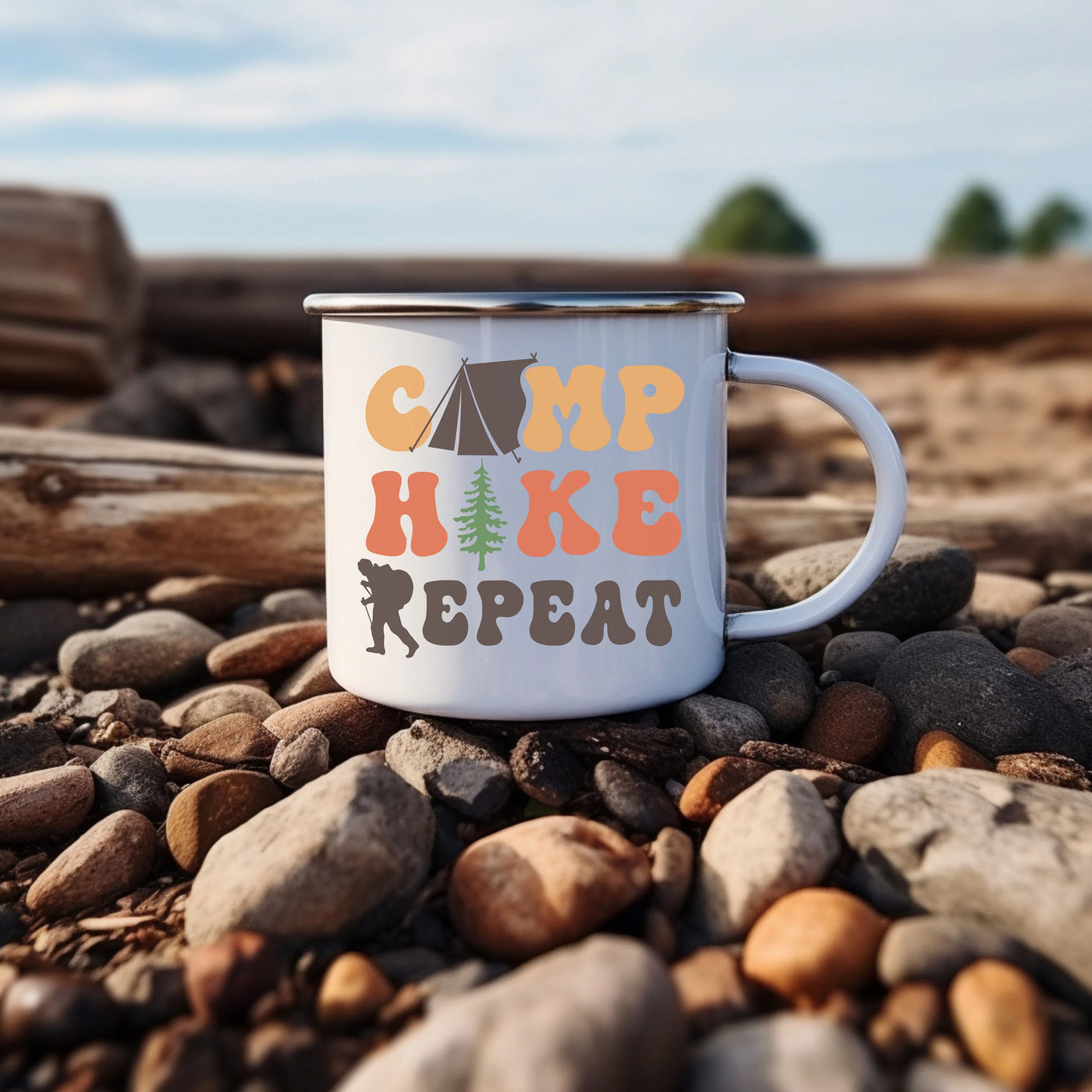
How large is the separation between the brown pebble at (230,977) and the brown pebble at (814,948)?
600 millimetres

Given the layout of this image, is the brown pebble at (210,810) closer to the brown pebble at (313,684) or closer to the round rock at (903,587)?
the brown pebble at (313,684)

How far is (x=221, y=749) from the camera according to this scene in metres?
2.00

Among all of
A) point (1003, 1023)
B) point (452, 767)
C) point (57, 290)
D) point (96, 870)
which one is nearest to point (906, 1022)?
point (1003, 1023)

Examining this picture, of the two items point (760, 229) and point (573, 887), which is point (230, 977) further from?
point (760, 229)

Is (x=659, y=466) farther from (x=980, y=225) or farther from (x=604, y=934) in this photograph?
(x=980, y=225)

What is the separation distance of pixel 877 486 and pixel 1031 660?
2.13 ft

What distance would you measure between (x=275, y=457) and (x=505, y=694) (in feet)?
5.10

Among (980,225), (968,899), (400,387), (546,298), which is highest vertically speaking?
(980,225)

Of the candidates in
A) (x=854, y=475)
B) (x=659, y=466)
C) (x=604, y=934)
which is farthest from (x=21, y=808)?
(x=854, y=475)

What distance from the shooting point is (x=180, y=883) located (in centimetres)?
177

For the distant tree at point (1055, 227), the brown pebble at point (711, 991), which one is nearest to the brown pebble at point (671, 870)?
the brown pebble at point (711, 991)

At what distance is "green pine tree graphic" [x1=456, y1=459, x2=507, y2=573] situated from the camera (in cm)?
173

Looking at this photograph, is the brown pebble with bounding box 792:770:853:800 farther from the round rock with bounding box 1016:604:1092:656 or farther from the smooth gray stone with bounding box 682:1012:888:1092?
the round rock with bounding box 1016:604:1092:656

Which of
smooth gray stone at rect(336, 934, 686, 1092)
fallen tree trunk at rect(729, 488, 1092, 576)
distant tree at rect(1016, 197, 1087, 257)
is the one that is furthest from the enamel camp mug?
distant tree at rect(1016, 197, 1087, 257)
